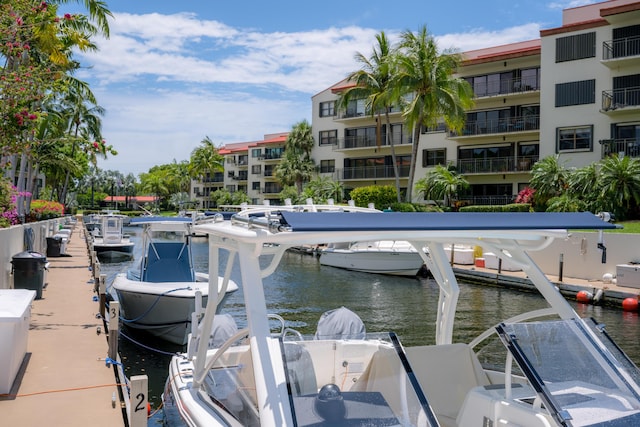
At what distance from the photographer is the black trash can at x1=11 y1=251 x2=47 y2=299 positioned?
14.2 metres

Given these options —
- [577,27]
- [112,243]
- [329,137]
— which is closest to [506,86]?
A: [577,27]

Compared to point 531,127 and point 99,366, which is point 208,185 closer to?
point 531,127

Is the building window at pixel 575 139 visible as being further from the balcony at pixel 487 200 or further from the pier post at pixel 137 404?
the pier post at pixel 137 404

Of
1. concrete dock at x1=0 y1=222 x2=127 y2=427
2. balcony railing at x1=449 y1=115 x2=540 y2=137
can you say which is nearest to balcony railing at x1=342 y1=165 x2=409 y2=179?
balcony railing at x1=449 y1=115 x2=540 y2=137

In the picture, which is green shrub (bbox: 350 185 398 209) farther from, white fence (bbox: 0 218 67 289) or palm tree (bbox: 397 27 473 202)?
white fence (bbox: 0 218 67 289)

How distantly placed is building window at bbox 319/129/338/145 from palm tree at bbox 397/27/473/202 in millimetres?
19657

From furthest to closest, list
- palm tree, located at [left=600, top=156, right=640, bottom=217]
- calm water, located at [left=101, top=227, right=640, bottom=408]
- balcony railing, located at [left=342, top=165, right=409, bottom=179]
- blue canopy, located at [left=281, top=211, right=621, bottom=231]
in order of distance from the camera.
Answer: balcony railing, located at [left=342, top=165, right=409, bottom=179], palm tree, located at [left=600, top=156, right=640, bottom=217], calm water, located at [left=101, top=227, right=640, bottom=408], blue canopy, located at [left=281, top=211, right=621, bottom=231]

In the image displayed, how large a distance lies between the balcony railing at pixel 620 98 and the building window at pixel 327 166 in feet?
91.9

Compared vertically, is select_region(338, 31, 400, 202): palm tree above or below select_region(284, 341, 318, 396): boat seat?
above

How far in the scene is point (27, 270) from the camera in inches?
565

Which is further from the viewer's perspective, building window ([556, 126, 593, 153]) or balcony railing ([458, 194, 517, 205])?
balcony railing ([458, 194, 517, 205])

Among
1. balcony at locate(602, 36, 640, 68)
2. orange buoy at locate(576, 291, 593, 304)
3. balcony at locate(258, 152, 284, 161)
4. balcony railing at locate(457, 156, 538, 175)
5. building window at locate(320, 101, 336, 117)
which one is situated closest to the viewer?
orange buoy at locate(576, 291, 593, 304)

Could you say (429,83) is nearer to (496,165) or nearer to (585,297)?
(496,165)

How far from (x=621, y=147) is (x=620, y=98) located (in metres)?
3.01
